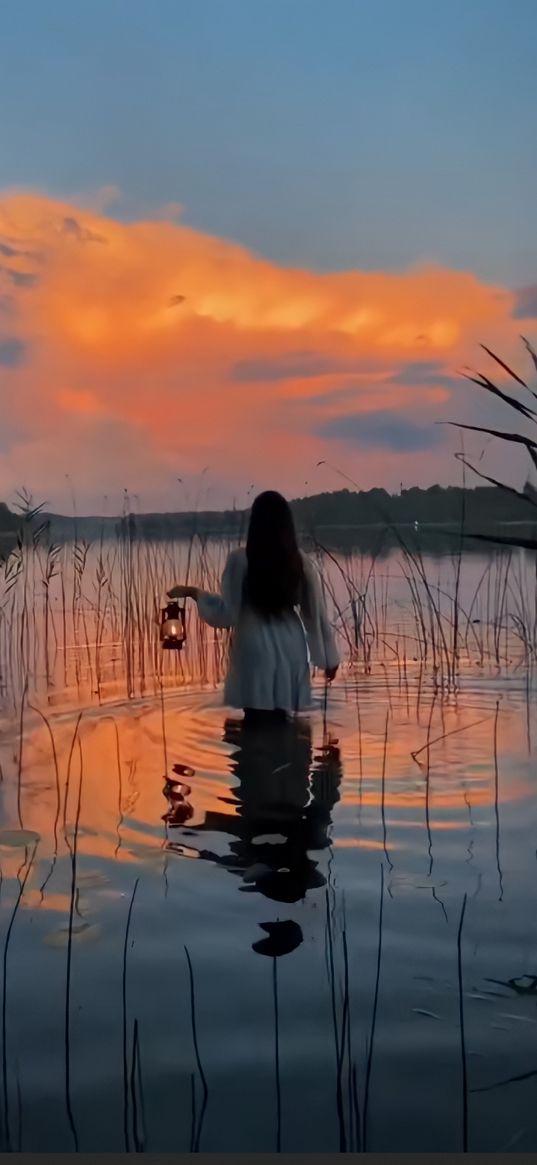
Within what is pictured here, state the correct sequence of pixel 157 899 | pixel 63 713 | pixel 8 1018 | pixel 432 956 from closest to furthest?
Result: 1. pixel 8 1018
2. pixel 432 956
3. pixel 157 899
4. pixel 63 713

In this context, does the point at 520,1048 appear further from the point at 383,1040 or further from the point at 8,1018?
the point at 8,1018

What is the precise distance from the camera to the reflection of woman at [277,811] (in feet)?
8.22

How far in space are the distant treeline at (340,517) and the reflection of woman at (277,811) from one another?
34.0 inches

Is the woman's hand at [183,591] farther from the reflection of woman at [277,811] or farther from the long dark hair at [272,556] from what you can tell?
the reflection of woman at [277,811]

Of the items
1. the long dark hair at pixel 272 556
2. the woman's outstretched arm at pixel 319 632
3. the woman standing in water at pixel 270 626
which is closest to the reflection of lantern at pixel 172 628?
the woman standing in water at pixel 270 626

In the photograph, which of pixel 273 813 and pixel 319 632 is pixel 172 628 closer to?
pixel 319 632

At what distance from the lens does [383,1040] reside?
1742 millimetres

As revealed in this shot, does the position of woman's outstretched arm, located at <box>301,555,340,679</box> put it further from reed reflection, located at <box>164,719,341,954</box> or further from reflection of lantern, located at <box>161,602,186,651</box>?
reflection of lantern, located at <box>161,602,186,651</box>

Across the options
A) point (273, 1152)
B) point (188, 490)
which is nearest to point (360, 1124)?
point (273, 1152)

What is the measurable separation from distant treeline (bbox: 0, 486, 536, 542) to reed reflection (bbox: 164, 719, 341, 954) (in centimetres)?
87

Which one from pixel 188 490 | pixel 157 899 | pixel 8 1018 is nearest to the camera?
pixel 8 1018

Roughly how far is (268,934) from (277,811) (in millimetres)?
929

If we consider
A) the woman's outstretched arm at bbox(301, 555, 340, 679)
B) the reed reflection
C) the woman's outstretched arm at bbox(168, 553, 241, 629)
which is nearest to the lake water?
the reed reflection

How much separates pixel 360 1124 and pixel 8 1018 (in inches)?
24.0
